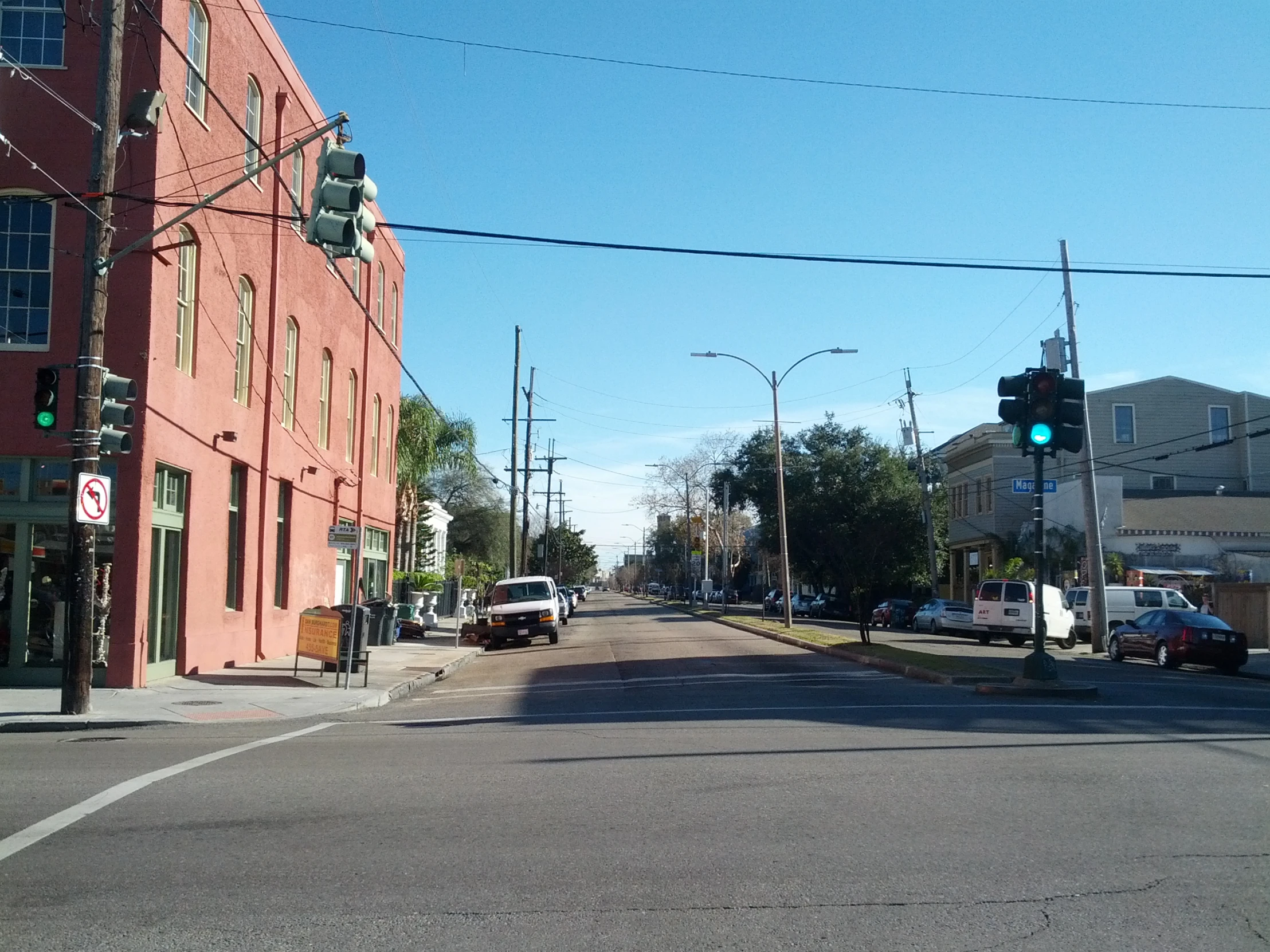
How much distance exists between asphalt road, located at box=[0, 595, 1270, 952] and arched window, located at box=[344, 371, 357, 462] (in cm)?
1807

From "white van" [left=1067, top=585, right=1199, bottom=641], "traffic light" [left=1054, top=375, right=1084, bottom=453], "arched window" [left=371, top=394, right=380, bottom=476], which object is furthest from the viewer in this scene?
"white van" [left=1067, top=585, right=1199, bottom=641]

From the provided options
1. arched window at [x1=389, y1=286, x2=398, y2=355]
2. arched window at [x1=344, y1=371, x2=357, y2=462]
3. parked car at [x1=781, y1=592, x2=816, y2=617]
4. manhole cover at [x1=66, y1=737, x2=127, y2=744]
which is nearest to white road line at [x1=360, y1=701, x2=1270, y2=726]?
manhole cover at [x1=66, y1=737, x2=127, y2=744]

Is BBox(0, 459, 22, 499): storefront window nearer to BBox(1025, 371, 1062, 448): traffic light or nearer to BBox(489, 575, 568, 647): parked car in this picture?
BBox(1025, 371, 1062, 448): traffic light

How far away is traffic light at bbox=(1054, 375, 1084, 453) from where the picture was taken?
53.9 ft

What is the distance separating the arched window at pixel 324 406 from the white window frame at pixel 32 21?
10702 millimetres

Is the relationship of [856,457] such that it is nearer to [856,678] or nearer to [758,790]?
[856,678]

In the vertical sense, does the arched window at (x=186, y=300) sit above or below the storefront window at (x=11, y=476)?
above

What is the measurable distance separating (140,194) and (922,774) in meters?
14.4

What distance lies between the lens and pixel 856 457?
211 ft

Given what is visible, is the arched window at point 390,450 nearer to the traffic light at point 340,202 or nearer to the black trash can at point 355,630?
the black trash can at point 355,630

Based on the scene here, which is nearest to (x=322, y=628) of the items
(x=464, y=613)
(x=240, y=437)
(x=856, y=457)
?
(x=240, y=437)

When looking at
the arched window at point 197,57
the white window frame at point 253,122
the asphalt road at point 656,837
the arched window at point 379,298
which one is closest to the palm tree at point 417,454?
the arched window at point 379,298

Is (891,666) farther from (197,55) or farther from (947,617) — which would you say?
(947,617)

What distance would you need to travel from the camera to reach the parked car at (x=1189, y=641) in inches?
993
